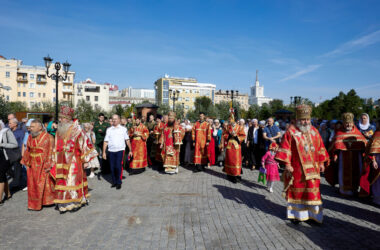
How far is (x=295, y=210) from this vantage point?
15.9 feet

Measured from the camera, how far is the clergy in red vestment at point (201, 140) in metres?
A: 10.5

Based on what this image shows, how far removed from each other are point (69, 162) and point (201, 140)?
594 cm

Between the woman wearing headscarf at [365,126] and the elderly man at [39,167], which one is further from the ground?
the woman wearing headscarf at [365,126]

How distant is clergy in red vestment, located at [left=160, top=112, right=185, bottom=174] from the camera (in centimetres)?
987

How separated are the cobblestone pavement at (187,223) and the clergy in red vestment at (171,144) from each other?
259 centimetres

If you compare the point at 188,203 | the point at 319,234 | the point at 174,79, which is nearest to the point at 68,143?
the point at 188,203

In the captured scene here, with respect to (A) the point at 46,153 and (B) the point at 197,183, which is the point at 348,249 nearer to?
(B) the point at 197,183

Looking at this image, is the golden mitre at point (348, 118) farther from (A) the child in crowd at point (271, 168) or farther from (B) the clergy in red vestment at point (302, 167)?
(B) the clergy in red vestment at point (302, 167)

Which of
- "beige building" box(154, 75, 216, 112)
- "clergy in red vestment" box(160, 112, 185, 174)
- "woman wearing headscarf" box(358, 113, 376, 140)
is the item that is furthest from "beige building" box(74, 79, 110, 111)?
"woman wearing headscarf" box(358, 113, 376, 140)

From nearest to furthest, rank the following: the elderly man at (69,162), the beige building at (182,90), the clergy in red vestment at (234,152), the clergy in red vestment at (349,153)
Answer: the elderly man at (69,162) → the clergy in red vestment at (349,153) → the clergy in red vestment at (234,152) → the beige building at (182,90)

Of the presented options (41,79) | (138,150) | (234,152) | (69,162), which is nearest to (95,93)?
(41,79)

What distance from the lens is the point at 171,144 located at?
392 inches

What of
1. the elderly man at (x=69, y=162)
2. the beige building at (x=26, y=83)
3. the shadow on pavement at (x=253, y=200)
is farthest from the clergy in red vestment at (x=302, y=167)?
the beige building at (x=26, y=83)

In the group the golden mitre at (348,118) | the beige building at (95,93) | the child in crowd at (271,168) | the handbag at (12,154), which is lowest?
the child in crowd at (271,168)
